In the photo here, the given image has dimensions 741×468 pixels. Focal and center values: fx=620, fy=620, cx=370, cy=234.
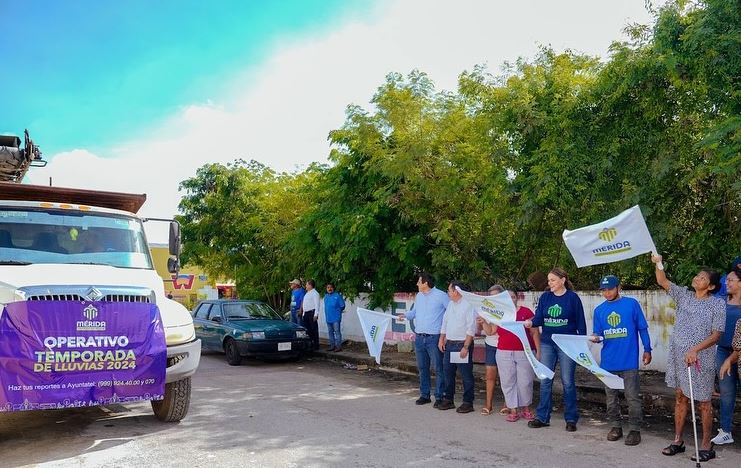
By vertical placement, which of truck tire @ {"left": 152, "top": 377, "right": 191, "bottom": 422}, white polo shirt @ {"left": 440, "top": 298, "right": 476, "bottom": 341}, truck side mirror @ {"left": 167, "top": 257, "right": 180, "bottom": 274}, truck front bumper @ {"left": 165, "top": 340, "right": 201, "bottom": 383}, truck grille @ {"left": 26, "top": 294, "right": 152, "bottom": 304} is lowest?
truck tire @ {"left": 152, "top": 377, "right": 191, "bottom": 422}

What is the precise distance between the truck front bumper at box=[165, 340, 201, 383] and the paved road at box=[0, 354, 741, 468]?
0.70 m

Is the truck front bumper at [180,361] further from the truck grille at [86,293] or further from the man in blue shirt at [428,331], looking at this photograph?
the man in blue shirt at [428,331]

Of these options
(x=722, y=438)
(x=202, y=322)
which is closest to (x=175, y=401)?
(x=722, y=438)

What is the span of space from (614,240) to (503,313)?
175 centimetres

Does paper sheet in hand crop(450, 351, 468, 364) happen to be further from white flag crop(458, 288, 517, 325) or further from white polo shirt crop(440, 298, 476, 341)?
white flag crop(458, 288, 517, 325)

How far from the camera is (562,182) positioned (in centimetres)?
934

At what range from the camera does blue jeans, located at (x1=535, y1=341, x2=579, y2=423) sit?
24.4 feet

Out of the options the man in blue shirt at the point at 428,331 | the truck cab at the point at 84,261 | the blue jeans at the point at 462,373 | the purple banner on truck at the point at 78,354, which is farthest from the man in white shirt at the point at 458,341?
the purple banner on truck at the point at 78,354

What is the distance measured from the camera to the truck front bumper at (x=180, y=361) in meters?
7.10

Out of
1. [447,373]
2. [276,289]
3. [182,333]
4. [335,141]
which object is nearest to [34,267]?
[182,333]

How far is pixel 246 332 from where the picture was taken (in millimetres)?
13586

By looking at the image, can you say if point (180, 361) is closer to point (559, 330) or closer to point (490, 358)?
point (490, 358)

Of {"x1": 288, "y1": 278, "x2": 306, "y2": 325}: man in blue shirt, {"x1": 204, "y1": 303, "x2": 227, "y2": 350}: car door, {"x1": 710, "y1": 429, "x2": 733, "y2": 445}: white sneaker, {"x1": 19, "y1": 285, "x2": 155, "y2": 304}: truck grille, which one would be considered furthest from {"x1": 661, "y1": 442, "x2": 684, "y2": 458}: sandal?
{"x1": 288, "y1": 278, "x2": 306, "y2": 325}: man in blue shirt

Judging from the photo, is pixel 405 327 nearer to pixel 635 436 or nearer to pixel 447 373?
pixel 447 373
